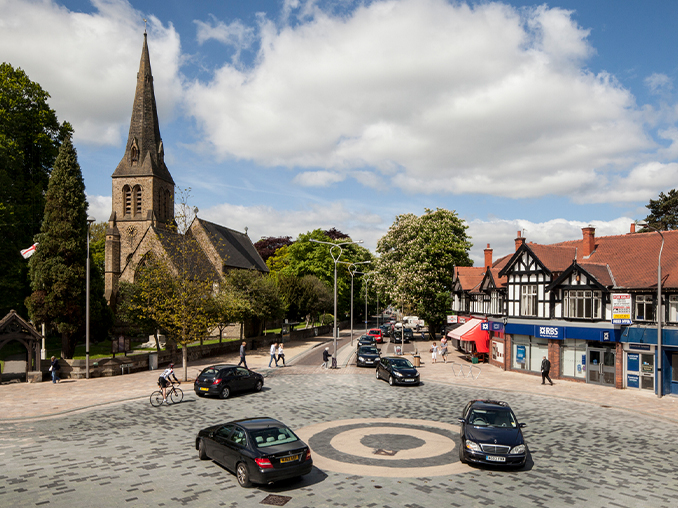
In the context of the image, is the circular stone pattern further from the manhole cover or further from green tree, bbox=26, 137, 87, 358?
green tree, bbox=26, 137, 87, 358

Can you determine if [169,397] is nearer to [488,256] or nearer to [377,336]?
[488,256]

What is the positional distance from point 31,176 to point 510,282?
42812 mm

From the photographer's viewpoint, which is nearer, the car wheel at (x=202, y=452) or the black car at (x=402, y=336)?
the car wheel at (x=202, y=452)

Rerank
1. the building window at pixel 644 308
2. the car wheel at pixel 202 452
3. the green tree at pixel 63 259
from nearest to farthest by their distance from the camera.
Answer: the car wheel at pixel 202 452
the building window at pixel 644 308
the green tree at pixel 63 259

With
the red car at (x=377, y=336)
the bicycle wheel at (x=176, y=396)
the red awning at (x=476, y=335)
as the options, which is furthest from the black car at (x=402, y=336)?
the bicycle wheel at (x=176, y=396)

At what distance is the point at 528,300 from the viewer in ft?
110

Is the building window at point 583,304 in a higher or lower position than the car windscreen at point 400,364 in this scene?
higher

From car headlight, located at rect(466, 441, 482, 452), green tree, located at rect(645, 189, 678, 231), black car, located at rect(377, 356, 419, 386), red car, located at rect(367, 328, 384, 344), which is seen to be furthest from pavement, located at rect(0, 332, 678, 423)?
green tree, located at rect(645, 189, 678, 231)

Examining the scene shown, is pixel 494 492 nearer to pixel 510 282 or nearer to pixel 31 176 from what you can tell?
pixel 510 282

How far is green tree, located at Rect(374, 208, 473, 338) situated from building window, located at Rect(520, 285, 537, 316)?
19.1 m

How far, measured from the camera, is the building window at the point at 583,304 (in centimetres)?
2905

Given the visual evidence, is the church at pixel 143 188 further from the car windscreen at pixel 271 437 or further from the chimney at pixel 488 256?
the car windscreen at pixel 271 437

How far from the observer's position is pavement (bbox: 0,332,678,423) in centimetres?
2195

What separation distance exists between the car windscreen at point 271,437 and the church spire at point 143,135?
2227 inches
